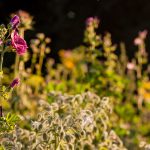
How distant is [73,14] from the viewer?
1075 cm

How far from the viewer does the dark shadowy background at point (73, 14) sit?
35.1ft

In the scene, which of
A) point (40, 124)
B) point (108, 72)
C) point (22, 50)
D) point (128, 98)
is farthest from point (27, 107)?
point (22, 50)

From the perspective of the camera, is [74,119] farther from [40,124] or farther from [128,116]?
[128,116]

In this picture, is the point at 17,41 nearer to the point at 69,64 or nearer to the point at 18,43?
the point at 18,43

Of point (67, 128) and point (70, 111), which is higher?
point (70, 111)

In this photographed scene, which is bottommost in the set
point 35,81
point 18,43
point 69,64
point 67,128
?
point 67,128

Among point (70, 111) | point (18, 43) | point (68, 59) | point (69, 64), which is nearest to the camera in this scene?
point (18, 43)

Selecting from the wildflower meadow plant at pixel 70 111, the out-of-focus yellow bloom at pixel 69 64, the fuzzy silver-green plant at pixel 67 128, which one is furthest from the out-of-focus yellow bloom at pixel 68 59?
the fuzzy silver-green plant at pixel 67 128

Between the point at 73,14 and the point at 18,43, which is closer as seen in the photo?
the point at 18,43

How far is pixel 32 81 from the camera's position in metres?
7.36

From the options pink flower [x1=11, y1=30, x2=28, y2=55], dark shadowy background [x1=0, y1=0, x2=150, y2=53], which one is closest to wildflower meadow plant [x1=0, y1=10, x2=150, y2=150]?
pink flower [x1=11, y1=30, x2=28, y2=55]

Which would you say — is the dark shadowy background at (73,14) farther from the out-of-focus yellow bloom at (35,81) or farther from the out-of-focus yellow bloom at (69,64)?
the out-of-focus yellow bloom at (35,81)

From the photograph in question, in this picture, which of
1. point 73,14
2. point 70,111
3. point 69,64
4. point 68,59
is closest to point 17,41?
point 70,111

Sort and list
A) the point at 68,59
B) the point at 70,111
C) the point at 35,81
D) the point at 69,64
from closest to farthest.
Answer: the point at 70,111
the point at 35,81
the point at 69,64
the point at 68,59
